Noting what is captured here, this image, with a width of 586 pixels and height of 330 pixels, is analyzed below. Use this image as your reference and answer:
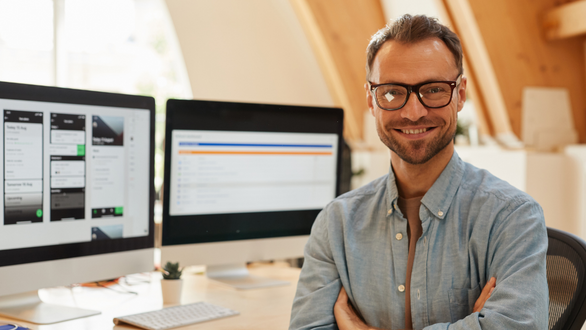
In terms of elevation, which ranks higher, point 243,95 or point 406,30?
point 243,95

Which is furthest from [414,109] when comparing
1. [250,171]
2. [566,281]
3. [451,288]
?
[250,171]

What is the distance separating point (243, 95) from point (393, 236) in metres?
4.03

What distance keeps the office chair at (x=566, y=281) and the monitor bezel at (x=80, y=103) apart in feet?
3.71

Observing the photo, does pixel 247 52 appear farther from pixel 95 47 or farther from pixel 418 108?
pixel 418 108

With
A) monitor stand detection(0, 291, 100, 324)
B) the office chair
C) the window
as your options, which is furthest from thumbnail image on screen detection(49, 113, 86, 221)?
the window

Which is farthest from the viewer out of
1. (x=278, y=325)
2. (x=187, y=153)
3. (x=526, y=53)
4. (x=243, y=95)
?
(x=243, y=95)

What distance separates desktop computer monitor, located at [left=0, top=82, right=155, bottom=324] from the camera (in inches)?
55.2

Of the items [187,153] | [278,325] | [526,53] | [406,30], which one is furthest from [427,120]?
[526,53]

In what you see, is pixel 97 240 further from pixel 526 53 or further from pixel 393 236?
pixel 526 53

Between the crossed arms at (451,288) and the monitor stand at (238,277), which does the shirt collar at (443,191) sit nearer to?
the crossed arms at (451,288)

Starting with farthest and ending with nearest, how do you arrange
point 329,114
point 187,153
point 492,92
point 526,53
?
point 492,92 → point 526,53 → point 329,114 → point 187,153

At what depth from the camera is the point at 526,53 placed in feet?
10.0

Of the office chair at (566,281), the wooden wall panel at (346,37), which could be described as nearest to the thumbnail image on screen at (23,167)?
the office chair at (566,281)

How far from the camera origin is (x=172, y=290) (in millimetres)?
1628
